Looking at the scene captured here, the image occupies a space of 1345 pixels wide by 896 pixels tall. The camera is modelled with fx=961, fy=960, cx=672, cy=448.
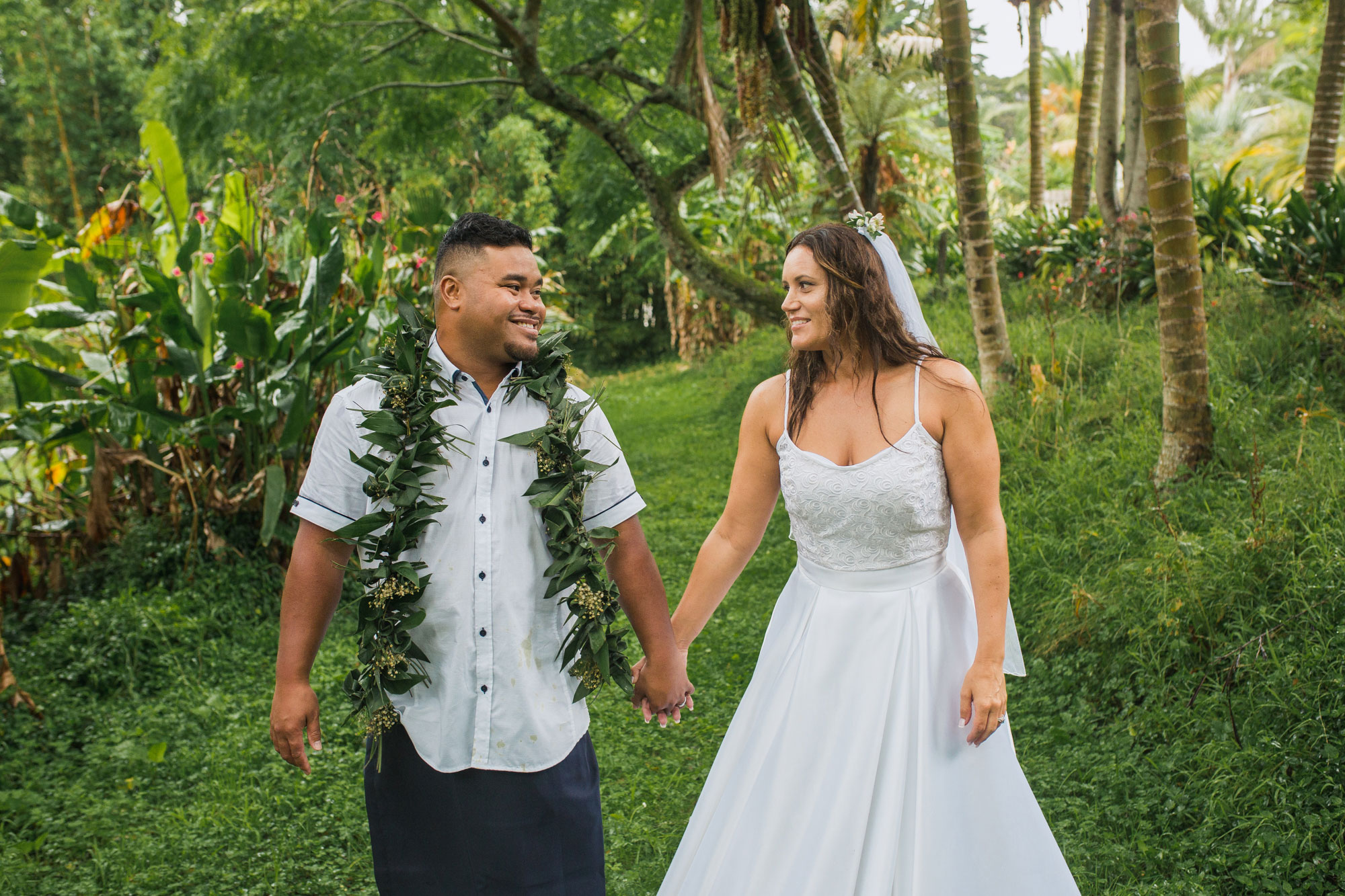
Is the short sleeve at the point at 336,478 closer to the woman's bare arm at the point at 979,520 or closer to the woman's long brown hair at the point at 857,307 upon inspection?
the woman's long brown hair at the point at 857,307

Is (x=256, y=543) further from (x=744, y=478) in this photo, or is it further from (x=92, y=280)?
(x=744, y=478)

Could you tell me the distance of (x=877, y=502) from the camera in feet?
8.66

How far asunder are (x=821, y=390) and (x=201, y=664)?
4.19 metres

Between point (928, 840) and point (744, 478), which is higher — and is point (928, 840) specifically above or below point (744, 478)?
below

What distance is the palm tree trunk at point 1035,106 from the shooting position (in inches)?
557

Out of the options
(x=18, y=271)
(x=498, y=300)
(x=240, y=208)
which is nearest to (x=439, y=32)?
(x=240, y=208)

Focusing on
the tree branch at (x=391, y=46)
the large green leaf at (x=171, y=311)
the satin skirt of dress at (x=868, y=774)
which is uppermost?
the tree branch at (x=391, y=46)

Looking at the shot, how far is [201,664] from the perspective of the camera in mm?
5363

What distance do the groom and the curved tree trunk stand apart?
20.6ft

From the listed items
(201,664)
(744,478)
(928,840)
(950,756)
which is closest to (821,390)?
(744,478)

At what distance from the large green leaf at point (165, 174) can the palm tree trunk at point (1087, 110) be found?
388 inches

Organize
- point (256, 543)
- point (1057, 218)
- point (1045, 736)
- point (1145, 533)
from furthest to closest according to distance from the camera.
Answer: point (1057, 218)
point (256, 543)
point (1145, 533)
point (1045, 736)

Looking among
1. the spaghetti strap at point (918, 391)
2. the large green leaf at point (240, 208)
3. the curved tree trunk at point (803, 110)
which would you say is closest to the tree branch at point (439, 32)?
the curved tree trunk at point (803, 110)

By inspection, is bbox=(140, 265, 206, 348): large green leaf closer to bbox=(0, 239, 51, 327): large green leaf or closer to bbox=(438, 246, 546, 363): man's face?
bbox=(0, 239, 51, 327): large green leaf
